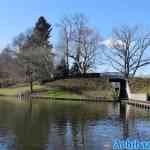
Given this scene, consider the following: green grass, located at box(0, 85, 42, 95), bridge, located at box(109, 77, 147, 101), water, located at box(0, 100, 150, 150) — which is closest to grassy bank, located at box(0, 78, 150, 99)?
green grass, located at box(0, 85, 42, 95)

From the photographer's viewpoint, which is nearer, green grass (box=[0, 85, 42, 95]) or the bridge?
the bridge

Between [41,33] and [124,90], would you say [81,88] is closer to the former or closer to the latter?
[124,90]

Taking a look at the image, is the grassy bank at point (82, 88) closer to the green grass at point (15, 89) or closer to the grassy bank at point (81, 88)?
the grassy bank at point (81, 88)

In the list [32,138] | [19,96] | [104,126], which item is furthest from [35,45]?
[32,138]

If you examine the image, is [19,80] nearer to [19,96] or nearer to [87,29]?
[19,96]

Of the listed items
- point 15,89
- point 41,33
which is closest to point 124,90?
point 15,89

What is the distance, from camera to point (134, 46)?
3167 inches

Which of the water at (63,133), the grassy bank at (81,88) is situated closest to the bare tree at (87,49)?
the grassy bank at (81,88)

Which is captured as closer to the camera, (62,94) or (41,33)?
(62,94)

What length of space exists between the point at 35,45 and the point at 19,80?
8.82 m

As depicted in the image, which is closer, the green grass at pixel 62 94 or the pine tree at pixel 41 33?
the green grass at pixel 62 94

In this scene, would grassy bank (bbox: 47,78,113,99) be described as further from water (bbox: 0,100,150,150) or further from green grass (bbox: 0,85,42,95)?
water (bbox: 0,100,150,150)

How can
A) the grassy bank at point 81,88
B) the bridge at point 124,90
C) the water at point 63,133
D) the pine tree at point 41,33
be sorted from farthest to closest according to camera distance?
the pine tree at point 41,33 < the grassy bank at point 81,88 < the bridge at point 124,90 < the water at point 63,133

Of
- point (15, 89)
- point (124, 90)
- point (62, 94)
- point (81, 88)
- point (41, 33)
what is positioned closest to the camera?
point (62, 94)
